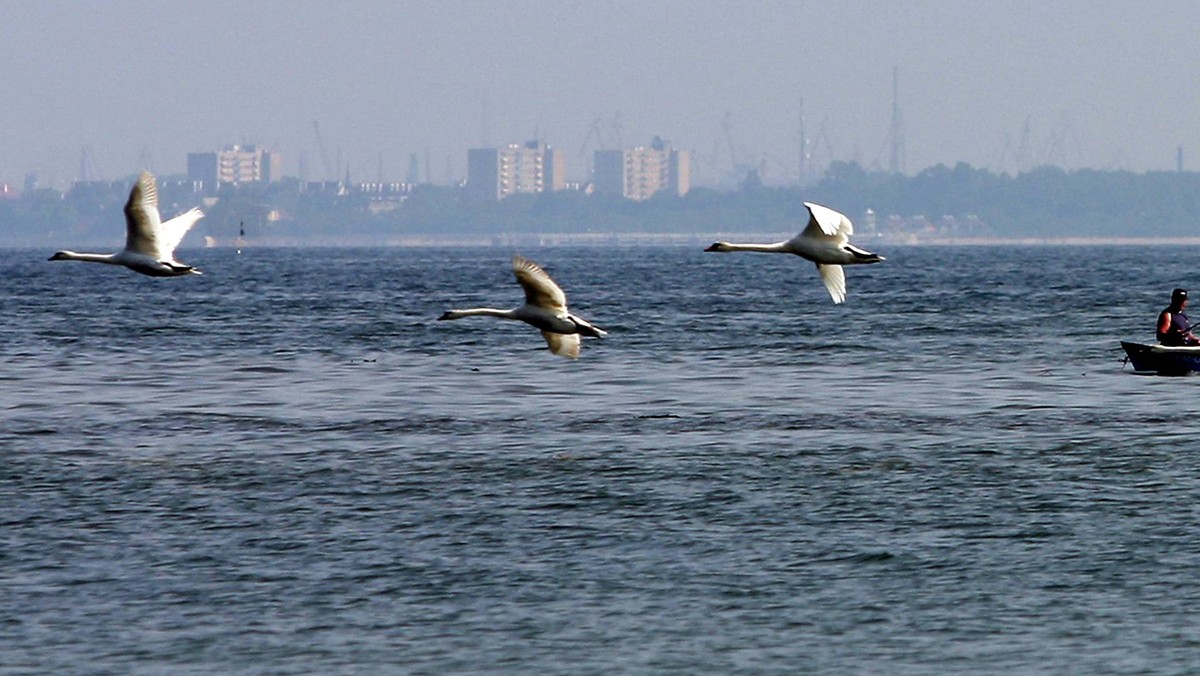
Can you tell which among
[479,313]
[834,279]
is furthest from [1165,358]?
[479,313]

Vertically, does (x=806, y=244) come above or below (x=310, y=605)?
above

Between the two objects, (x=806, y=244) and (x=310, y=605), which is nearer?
(x=310, y=605)

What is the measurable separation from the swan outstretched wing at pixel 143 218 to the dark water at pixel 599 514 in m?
3.80

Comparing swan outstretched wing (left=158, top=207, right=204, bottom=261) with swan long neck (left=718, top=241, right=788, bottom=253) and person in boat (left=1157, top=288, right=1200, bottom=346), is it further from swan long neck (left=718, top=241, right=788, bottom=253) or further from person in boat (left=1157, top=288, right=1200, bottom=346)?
person in boat (left=1157, top=288, right=1200, bottom=346)

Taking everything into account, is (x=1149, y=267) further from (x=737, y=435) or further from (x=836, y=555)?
(x=836, y=555)

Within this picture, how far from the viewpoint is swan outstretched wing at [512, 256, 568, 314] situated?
27656 millimetres

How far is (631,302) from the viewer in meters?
110

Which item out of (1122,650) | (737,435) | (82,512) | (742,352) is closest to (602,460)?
(737,435)

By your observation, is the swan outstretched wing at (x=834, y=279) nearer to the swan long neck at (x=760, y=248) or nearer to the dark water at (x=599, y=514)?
the swan long neck at (x=760, y=248)

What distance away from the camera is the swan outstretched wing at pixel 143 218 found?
3034 centimetres

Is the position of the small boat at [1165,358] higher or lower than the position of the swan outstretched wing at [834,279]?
lower

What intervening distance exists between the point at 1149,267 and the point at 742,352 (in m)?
132

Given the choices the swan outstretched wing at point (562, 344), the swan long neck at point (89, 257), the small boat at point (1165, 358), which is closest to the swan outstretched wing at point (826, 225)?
the swan outstretched wing at point (562, 344)

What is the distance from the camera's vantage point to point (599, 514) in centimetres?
3005
